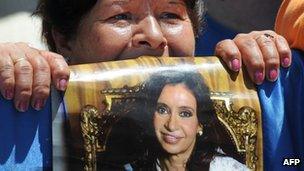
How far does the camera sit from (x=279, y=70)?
3.49ft

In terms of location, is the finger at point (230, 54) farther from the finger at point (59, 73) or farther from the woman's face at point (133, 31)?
the finger at point (59, 73)

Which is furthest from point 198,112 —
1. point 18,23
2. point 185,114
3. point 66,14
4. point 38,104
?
point 18,23

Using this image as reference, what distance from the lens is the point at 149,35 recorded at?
1.14 m

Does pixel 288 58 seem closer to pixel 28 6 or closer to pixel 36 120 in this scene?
pixel 36 120

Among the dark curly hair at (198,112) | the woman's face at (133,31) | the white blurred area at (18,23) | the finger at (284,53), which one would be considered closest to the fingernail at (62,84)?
the dark curly hair at (198,112)

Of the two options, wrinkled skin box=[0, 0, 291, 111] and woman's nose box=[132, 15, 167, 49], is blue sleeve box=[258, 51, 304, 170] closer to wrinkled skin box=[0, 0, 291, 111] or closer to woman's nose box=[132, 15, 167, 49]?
wrinkled skin box=[0, 0, 291, 111]

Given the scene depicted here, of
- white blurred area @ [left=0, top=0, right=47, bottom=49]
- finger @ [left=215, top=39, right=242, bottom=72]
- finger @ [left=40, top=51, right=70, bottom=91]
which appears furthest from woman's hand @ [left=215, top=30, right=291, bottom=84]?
white blurred area @ [left=0, top=0, right=47, bottom=49]

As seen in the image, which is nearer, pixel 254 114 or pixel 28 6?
pixel 254 114

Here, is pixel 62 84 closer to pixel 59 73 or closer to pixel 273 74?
pixel 59 73

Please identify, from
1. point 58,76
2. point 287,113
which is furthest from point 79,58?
point 287,113

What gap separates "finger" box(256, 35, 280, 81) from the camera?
1.05 meters

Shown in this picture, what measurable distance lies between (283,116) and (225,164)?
12cm

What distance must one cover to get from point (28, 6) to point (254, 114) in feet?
4.35

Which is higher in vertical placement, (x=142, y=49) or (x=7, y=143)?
(x=142, y=49)
